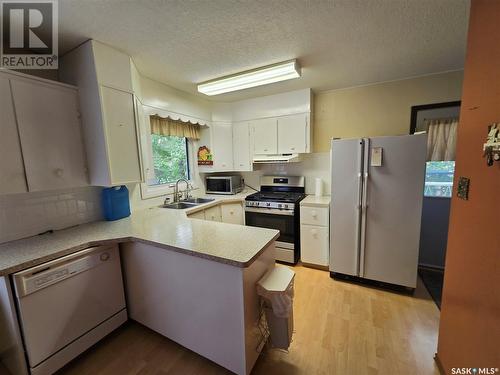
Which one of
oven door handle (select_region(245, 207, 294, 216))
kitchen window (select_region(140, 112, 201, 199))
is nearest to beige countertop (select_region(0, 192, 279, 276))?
kitchen window (select_region(140, 112, 201, 199))

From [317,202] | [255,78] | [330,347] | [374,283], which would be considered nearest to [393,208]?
[317,202]

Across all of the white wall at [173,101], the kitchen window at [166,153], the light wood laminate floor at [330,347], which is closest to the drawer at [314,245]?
the light wood laminate floor at [330,347]

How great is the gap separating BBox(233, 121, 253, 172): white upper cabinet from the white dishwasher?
213 cm

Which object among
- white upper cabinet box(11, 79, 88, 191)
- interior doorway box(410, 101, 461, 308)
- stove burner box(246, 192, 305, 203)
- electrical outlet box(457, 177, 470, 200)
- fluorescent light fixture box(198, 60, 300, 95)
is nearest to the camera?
electrical outlet box(457, 177, 470, 200)

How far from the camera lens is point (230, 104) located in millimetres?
3406

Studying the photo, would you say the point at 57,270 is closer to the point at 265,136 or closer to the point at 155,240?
the point at 155,240

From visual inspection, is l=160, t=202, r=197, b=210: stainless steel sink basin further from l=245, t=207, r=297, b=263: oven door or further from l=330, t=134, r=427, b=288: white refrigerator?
l=330, t=134, r=427, b=288: white refrigerator

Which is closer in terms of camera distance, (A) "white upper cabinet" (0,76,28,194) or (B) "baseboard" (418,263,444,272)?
(A) "white upper cabinet" (0,76,28,194)

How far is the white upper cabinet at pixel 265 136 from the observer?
3137 mm

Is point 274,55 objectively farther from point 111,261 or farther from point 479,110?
point 111,261

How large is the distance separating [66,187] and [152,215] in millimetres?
745

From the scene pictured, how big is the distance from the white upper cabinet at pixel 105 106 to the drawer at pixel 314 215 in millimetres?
2020

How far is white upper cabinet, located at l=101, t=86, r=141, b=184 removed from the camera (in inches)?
68.7

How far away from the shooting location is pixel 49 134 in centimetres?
163
